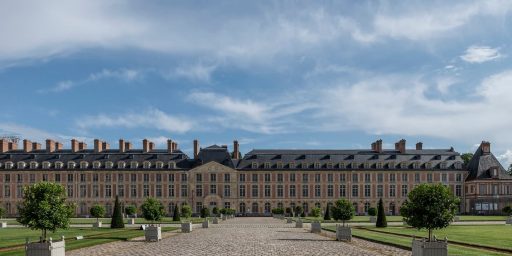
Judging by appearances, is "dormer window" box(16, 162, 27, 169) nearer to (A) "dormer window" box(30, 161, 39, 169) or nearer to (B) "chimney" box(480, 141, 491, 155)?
(A) "dormer window" box(30, 161, 39, 169)

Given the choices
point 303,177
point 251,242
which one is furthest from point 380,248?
point 303,177

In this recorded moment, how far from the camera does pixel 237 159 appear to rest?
97812mm

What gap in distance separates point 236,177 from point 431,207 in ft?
236

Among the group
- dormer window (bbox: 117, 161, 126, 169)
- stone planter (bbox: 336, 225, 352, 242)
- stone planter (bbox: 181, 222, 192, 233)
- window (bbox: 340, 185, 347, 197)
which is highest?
dormer window (bbox: 117, 161, 126, 169)

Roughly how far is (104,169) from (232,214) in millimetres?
21607

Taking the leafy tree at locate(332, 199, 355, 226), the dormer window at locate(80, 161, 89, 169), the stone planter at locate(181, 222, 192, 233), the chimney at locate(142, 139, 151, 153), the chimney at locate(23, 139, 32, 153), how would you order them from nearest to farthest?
the stone planter at locate(181, 222, 192, 233), the leafy tree at locate(332, 199, 355, 226), the dormer window at locate(80, 161, 89, 169), the chimney at locate(23, 139, 32, 153), the chimney at locate(142, 139, 151, 153)

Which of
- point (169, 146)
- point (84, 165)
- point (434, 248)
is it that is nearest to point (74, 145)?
point (84, 165)

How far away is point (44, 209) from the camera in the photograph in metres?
23.4

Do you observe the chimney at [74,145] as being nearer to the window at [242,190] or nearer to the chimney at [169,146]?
the chimney at [169,146]

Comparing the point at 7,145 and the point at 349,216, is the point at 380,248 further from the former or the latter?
the point at 7,145

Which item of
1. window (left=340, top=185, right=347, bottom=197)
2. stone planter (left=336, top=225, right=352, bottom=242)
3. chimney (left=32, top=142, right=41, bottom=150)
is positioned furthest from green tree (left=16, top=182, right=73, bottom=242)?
chimney (left=32, top=142, right=41, bottom=150)

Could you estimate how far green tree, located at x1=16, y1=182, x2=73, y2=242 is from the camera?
23.5m

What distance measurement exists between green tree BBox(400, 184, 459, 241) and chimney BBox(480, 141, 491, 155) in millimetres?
72170

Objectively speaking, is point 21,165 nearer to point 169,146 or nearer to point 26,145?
point 26,145
